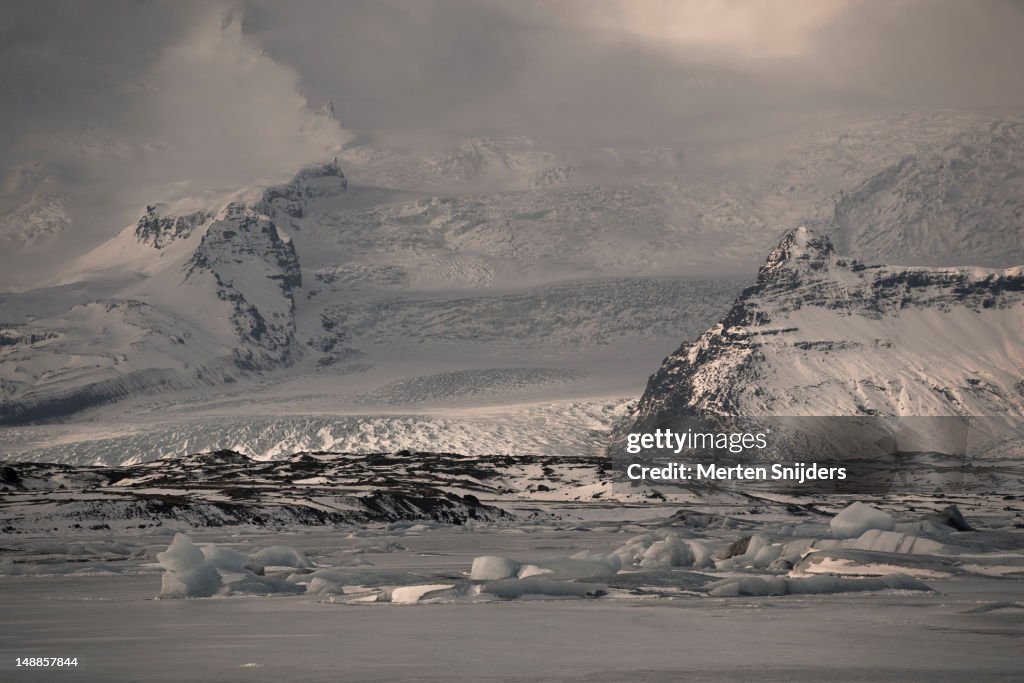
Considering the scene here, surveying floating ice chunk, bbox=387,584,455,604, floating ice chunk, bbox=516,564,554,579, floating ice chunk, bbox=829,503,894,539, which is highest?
floating ice chunk, bbox=829,503,894,539

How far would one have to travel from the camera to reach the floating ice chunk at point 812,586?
118 feet

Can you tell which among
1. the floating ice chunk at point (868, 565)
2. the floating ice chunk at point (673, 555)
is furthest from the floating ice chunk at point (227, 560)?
the floating ice chunk at point (868, 565)

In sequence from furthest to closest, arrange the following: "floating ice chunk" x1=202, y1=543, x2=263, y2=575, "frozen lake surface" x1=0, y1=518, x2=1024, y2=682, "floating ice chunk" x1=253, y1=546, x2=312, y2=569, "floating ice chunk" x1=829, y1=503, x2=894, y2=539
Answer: "floating ice chunk" x1=829, y1=503, x2=894, y2=539, "floating ice chunk" x1=253, y1=546, x2=312, y2=569, "floating ice chunk" x1=202, y1=543, x2=263, y2=575, "frozen lake surface" x1=0, y1=518, x2=1024, y2=682

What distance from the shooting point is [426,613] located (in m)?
32.9

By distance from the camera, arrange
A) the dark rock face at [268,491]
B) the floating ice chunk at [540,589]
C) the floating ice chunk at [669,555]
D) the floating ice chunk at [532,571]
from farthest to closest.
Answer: the dark rock face at [268,491] → the floating ice chunk at [669,555] → the floating ice chunk at [532,571] → the floating ice chunk at [540,589]

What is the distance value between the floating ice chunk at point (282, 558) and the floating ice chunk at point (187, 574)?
6.44 metres

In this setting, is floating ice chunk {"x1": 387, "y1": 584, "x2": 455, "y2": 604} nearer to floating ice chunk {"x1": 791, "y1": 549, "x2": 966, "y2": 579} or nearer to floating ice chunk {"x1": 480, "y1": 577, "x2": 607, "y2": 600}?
floating ice chunk {"x1": 480, "y1": 577, "x2": 607, "y2": 600}

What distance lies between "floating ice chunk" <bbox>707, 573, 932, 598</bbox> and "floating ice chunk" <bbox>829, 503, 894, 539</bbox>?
11906 millimetres

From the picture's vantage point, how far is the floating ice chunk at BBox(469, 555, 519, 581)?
40500mm

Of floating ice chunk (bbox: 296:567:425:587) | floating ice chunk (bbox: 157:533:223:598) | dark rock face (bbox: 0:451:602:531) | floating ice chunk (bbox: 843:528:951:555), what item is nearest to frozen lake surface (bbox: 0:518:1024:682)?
floating ice chunk (bbox: 157:533:223:598)

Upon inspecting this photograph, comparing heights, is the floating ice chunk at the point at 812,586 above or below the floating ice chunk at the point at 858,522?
below

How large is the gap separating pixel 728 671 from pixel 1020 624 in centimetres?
819

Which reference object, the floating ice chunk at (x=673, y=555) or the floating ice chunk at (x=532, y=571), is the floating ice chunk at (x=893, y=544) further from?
the floating ice chunk at (x=532, y=571)

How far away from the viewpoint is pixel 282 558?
156ft
